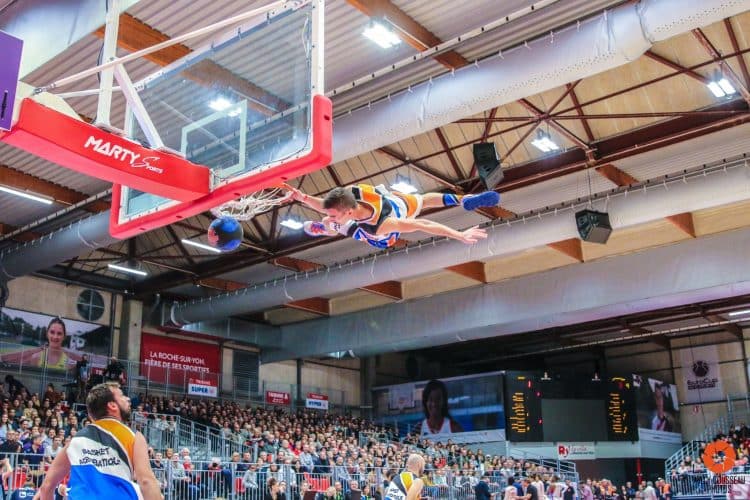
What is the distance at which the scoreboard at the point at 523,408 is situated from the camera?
3331 centimetres

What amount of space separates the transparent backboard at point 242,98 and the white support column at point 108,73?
45 centimetres

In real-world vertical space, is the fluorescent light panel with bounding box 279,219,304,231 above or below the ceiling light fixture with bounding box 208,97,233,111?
above

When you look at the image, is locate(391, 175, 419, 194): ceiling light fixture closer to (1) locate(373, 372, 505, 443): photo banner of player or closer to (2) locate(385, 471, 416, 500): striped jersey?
(2) locate(385, 471, 416, 500): striped jersey

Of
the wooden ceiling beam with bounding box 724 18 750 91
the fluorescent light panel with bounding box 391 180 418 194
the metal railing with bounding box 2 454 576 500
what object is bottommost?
the metal railing with bounding box 2 454 576 500

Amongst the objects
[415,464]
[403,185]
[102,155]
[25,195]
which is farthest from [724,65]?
[25,195]

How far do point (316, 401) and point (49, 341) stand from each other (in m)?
13.0

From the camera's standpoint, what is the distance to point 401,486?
30.7ft

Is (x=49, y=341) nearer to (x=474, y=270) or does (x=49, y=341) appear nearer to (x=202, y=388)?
(x=202, y=388)

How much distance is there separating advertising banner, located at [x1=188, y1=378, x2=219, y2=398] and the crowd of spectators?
836 mm

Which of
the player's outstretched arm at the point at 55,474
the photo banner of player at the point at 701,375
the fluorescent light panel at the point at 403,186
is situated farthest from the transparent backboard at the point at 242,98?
the photo banner of player at the point at 701,375

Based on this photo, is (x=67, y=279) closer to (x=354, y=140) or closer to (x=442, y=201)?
(x=354, y=140)

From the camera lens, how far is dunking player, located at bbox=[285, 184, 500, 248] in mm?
8359

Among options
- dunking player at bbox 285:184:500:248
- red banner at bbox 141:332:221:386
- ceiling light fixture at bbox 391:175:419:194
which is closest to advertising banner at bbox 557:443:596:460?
red banner at bbox 141:332:221:386

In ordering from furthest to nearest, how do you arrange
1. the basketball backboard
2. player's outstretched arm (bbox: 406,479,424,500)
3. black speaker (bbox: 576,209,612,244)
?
1. black speaker (bbox: 576,209,612,244)
2. player's outstretched arm (bbox: 406,479,424,500)
3. the basketball backboard
